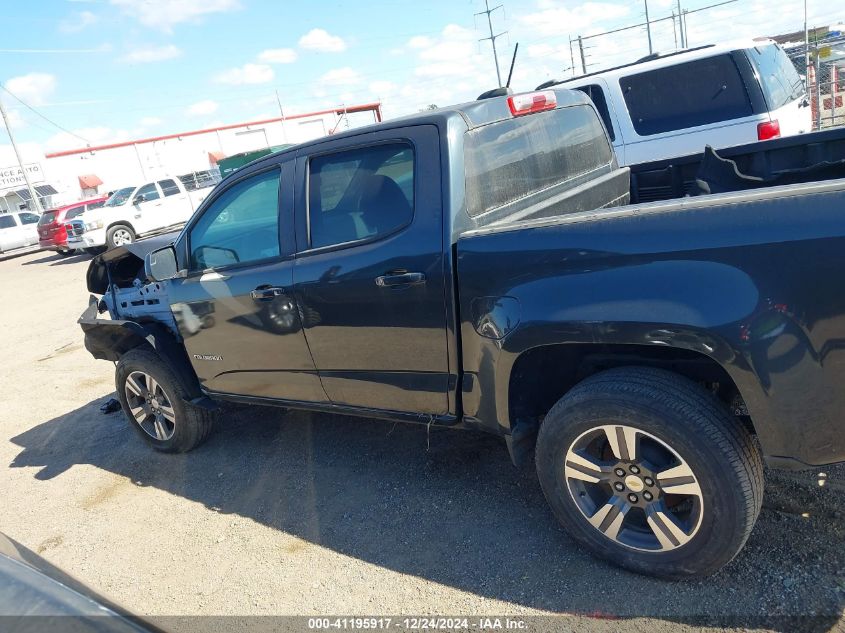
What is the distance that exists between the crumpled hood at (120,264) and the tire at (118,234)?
1355cm

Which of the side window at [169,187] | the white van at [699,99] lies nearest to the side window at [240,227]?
the white van at [699,99]

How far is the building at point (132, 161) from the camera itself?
35.5 m

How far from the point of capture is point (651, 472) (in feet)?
7.87

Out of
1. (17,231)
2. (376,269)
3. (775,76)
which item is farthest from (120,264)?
(17,231)

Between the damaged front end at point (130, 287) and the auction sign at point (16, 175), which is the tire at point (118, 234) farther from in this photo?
the auction sign at point (16, 175)

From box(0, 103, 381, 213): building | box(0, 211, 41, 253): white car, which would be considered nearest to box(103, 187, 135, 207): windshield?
box(0, 211, 41, 253): white car

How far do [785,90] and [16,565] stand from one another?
315 inches

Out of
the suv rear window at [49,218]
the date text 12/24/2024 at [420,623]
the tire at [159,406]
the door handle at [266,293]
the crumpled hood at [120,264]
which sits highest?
the suv rear window at [49,218]

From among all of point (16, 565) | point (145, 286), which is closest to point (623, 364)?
point (16, 565)

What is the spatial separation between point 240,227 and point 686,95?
18.5 ft

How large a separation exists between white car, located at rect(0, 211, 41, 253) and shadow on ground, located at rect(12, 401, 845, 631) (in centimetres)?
2156

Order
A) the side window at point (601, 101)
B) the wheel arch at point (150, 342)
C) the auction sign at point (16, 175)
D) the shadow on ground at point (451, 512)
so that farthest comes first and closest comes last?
the auction sign at point (16, 175) → the side window at point (601, 101) → the wheel arch at point (150, 342) → the shadow on ground at point (451, 512)

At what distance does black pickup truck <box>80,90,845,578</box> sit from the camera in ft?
6.70

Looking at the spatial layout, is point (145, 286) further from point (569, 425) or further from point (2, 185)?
point (2, 185)
